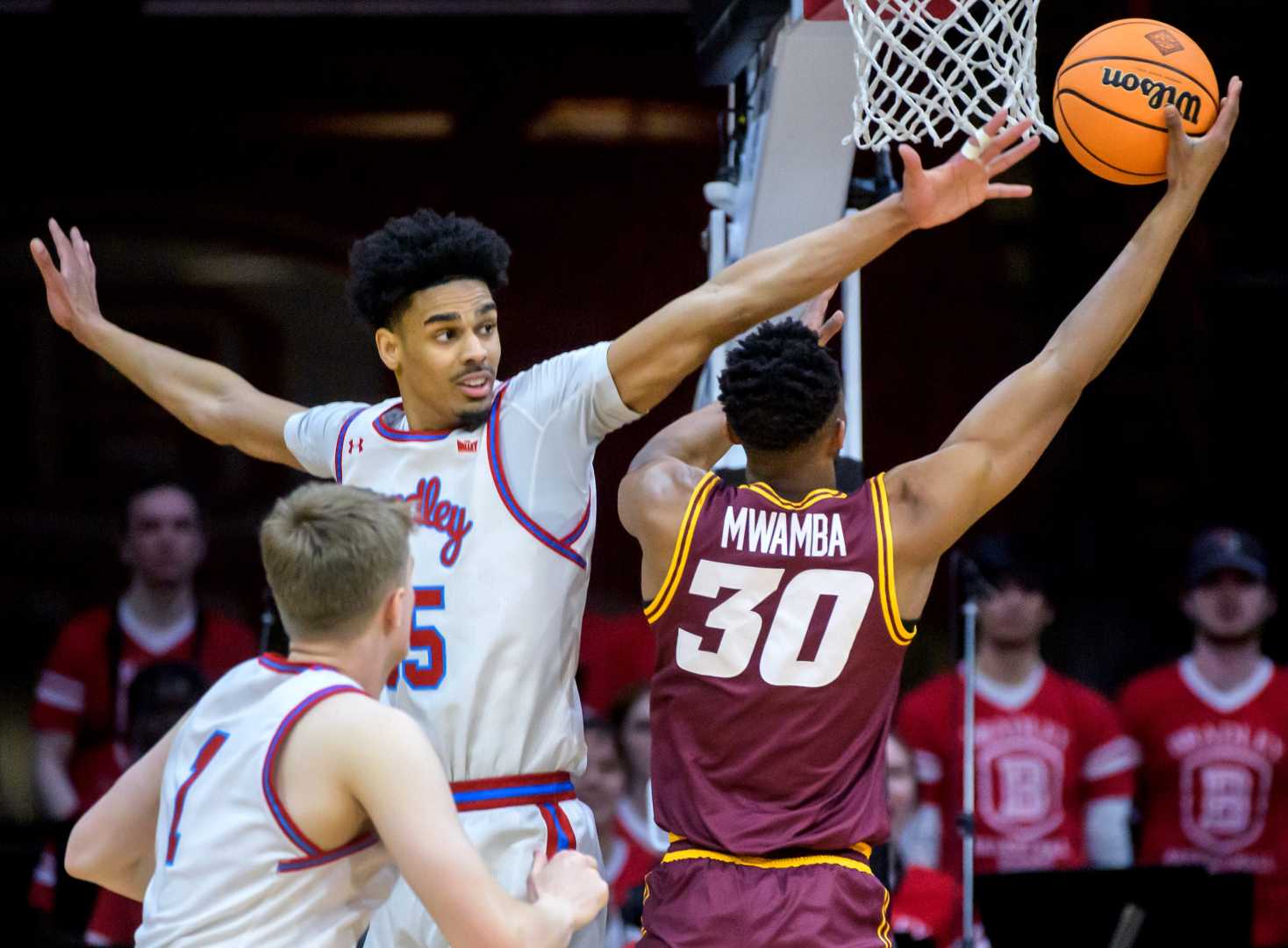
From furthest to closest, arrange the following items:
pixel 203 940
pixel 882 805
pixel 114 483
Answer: pixel 114 483
pixel 882 805
pixel 203 940

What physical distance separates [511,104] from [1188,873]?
5294mm

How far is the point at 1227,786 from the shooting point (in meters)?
7.32

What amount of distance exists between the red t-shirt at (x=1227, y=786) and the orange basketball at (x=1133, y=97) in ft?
12.6

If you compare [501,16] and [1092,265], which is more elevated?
[501,16]

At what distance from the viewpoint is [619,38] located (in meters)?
9.35

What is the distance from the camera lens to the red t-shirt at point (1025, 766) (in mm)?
7117

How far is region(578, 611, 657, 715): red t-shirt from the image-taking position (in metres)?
8.62

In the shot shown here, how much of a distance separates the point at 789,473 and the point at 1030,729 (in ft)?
12.3

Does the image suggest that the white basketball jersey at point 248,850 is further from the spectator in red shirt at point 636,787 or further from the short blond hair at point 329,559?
the spectator in red shirt at point 636,787

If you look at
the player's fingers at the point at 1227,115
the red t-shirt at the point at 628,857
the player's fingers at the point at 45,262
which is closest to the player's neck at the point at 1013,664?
the red t-shirt at the point at 628,857

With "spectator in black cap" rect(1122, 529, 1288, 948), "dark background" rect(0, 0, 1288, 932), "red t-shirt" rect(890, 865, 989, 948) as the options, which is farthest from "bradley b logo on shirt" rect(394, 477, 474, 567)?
"dark background" rect(0, 0, 1288, 932)

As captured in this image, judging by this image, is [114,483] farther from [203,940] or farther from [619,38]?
[203,940]

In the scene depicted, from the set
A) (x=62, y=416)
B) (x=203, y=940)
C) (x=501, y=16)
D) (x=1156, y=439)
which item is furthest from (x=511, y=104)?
(x=203, y=940)

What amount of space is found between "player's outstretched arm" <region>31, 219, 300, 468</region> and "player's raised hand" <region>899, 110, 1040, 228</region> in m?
1.70
